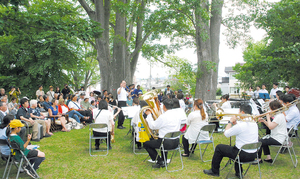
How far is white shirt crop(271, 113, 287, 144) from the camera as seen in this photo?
16.5 ft

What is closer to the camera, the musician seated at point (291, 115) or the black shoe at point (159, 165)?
the black shoe at point (159, 165)

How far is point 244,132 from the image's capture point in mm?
4184

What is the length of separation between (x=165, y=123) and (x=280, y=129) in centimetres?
253

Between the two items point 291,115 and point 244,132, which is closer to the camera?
point 244,132

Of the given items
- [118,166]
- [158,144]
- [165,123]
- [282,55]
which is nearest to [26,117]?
[118,166]

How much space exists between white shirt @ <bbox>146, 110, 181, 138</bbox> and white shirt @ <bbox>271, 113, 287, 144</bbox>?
2150 millimetres

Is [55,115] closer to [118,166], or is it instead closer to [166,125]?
[118,166]

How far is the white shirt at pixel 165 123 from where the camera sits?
4797 millimetres

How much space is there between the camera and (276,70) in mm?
9125

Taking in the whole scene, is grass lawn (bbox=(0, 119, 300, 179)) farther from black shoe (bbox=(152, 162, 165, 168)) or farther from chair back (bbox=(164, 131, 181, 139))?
chair back (bbox=(164, 131, 181, 139))

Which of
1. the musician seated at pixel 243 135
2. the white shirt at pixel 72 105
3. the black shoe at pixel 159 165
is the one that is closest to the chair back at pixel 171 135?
the black shoe at pixel 159 165

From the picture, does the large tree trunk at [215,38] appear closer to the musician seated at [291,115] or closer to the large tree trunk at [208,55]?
the large tree trunk at [208,55]

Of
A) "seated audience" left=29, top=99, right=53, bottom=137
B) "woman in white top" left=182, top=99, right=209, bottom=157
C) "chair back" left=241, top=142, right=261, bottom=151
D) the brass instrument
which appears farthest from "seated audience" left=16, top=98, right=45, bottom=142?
"chair back" left=241, top=142, right=261, bottom=151

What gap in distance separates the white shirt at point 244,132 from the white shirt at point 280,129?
113 cm
